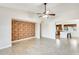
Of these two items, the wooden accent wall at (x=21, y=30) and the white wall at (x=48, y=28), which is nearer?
the wooden accent wall at (x=21, y=30)

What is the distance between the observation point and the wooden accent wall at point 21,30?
689cm

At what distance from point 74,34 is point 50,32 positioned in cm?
373

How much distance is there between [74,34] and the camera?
10.9 meters

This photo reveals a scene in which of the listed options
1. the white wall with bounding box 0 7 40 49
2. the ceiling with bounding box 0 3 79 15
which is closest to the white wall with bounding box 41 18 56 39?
the ceiling with bounding box 0 3 79 15

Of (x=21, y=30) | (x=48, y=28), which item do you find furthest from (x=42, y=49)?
(x=48, y=28)

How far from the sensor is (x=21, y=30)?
308 inches

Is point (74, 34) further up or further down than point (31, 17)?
further down

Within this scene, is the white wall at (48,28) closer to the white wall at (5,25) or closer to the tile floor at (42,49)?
the tile floor at (42,49)

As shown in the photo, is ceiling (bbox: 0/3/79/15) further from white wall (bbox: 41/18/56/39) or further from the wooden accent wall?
white wall (bbox: 41/18/56/39)

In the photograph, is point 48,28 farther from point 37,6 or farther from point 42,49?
point 42,49

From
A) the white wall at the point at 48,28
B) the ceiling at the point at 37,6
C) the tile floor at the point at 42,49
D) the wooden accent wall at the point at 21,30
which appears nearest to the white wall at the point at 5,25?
the ceiling at the point at 37,6
